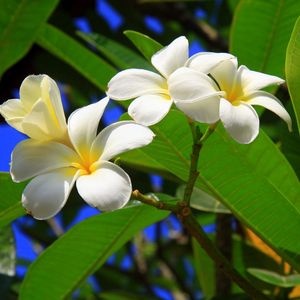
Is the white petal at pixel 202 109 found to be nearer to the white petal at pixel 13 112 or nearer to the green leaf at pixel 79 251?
the white petal at pixel 13 112

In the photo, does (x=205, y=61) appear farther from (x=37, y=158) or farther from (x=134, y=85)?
(x=37, y=158)

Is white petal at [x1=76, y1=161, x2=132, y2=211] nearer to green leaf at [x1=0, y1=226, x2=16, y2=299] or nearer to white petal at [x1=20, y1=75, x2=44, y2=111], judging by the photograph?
white petal at [x1=20, y1=75, x2=44, y2=111]

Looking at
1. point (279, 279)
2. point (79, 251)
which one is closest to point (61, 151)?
point (79, 251)

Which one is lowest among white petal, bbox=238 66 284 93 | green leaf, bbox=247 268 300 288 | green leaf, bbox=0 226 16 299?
green leaf, bbox=0 226 16 299

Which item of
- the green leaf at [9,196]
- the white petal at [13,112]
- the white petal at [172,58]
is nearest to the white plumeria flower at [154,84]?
the white petal at [172,58]

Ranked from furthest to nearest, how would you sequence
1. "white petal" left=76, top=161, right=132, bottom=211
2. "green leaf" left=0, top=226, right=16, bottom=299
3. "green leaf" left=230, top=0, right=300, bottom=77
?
"green leaf" left=0, top=226, right=16, bottom=299, "green leaf" left=230, top=0, right=300, bottom=77, "white petal" left=76, top=161, right=132, bottom=211

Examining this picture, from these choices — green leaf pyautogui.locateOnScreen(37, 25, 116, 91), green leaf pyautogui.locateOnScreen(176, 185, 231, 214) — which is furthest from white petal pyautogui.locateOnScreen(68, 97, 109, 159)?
green leaf pyautogui.locateOnScreen(176, 185, 231, 214)
